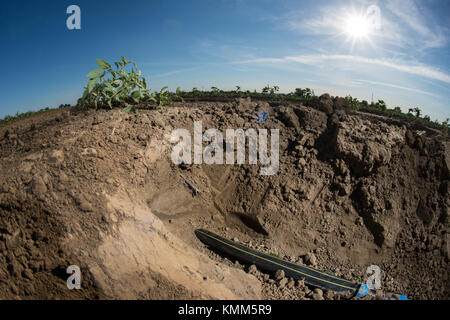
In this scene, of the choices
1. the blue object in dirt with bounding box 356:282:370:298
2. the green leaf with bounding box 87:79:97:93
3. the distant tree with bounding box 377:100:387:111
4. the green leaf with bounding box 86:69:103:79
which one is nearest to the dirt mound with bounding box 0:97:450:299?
the blue object in dirt with bounding box 356:282:370:298

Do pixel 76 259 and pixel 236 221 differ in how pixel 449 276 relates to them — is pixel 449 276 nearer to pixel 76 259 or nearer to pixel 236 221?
pixel 236 221

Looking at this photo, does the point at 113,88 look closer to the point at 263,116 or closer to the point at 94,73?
the point at 94,73

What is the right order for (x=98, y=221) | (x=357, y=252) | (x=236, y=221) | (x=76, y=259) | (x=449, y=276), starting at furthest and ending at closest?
(x=236, y=221) < (x=357, y=252) < (x=449, y=276) < (x=98, y=221) < (x=76, y=259)

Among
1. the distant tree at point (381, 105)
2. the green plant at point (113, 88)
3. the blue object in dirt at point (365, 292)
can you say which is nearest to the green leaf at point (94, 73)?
the green plant at point (113, 88)

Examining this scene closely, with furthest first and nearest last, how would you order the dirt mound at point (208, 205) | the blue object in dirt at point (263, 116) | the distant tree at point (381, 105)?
1. the distant tree at point (381, 105)
2. the blue object in dirt at point (263, 116)
3. the dirt mound at point (208, 205)

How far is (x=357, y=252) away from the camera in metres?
4.20

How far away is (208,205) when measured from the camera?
15.3 feet

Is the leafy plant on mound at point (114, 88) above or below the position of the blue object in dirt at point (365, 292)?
above

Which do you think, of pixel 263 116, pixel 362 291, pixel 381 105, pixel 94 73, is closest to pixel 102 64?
pixel 94 73

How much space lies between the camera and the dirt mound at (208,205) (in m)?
2.85

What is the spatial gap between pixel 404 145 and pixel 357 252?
7.56 feet

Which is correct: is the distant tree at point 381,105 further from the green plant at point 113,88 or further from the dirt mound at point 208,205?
the green plant at point 113,88

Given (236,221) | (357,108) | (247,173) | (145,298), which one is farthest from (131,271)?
(357,108)

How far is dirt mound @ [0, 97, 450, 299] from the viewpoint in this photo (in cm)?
285
